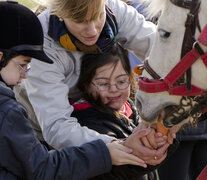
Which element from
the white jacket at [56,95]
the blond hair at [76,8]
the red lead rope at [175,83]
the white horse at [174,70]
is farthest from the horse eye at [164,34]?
the white jacket at [56,95]

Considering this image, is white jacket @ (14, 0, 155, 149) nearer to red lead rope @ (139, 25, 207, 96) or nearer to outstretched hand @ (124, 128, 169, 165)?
outstretched hand @ (124, 128, 169, 165)

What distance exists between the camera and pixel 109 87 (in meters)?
1.74

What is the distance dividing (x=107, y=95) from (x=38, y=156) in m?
0.63

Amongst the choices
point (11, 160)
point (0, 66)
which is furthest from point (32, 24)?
point (11, 160)

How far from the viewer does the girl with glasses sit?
161 centimetres

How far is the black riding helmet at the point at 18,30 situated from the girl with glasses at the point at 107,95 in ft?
1.69

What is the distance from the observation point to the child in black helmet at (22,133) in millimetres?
1124

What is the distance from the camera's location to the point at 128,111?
1.84m

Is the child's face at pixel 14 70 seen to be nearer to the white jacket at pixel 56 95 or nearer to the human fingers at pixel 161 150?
the white jacket at pixel 56 95

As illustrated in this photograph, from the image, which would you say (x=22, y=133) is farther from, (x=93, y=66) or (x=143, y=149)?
(x=93, y=66)

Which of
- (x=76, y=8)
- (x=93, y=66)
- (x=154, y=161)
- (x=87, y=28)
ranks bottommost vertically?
(x=154, y=161)

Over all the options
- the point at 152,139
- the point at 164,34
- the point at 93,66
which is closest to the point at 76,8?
the point at 93,66

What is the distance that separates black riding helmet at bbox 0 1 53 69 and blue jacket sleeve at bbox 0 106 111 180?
0.22 meters

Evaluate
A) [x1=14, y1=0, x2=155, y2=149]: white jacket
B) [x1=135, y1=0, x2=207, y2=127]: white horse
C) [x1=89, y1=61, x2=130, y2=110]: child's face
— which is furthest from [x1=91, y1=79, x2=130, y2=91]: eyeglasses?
[x1=135, y1=0, x2=207, y2=127]: white horse
